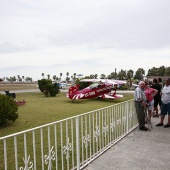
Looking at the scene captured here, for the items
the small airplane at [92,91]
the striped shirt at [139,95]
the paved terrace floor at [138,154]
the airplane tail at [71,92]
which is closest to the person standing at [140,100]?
the striped shirt at [139,95]

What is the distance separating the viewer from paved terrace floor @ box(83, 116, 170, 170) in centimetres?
365

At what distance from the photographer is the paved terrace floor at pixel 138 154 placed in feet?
12.0

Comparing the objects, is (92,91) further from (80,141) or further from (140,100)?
(80,141)

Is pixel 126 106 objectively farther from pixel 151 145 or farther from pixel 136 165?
pixel 136 165

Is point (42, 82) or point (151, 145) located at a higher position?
point (42, 82)

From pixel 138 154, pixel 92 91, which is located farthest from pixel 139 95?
pixel 92 91

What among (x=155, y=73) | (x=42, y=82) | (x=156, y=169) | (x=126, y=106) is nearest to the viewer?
(x=156, y=169)

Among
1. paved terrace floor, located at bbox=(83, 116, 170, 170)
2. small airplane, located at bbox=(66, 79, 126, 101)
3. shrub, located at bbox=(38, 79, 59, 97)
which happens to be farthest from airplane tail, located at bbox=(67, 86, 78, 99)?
paved terrace floor, located at bbox=(83, 116, 170, 170)

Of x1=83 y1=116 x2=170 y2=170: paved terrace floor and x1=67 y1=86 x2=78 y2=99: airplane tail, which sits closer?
x1=83 y1=116 x2=170 y2=170: paved terrace floor

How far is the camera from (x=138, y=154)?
4234 mm

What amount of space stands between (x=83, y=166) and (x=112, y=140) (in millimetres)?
1550


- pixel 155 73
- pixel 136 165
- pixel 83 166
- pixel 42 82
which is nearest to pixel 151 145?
pixel 136 165

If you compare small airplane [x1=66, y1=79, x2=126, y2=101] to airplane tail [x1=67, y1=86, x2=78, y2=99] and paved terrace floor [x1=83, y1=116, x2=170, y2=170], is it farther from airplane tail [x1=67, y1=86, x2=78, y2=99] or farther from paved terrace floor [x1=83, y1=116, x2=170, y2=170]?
paved terrace floor [x1=83, y1=116, x2=170, y2=170]

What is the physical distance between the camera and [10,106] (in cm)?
734
